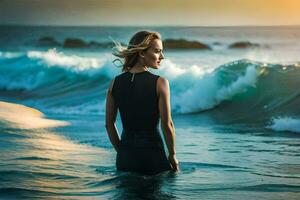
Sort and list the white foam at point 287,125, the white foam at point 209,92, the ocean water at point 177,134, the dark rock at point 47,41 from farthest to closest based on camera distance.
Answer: the dark rock at point 47,41 < the white foam at point 209,92 < the white foam at point 287,125 < the ocean water at point 177,134

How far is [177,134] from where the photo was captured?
8648mm

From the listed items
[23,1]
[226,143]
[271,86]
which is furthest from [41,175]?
[23,1]

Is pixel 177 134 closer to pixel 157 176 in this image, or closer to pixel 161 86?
pixel 157 176

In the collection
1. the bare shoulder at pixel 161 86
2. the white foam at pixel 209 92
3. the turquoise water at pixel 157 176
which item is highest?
the white foam at pixel 209 92

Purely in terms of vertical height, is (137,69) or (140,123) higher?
(137,69)

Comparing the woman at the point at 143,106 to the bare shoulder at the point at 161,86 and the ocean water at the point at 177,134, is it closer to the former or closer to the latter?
the bare shoulder at the point at 161,86

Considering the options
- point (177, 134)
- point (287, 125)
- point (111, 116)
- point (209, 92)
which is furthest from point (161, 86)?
point (209, 92)

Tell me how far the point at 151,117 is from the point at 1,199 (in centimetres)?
106

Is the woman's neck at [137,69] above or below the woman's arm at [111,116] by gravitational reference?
above

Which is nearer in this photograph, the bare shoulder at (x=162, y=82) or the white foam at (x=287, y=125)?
the bare shoulder at (x=162, y=82)

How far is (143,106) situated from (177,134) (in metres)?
3.87

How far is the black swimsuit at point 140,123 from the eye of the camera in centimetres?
477

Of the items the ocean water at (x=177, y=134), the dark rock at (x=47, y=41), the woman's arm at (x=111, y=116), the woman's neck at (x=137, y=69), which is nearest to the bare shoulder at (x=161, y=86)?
the woman's neck at (x=137, y=69)

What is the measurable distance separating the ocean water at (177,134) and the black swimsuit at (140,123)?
11 cm
